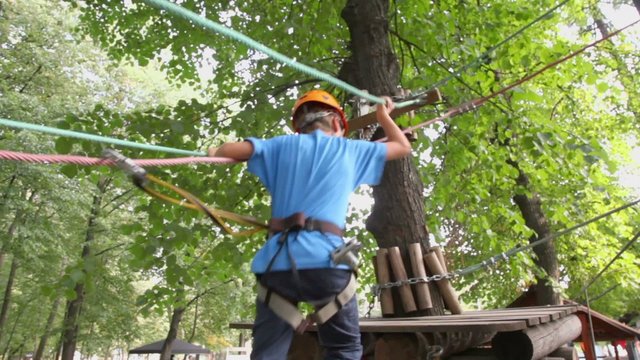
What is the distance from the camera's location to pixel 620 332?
9.87 metres

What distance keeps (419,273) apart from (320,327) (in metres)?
2.26

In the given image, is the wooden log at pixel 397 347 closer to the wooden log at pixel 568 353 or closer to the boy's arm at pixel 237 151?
the boy's arm at pixel 237 151

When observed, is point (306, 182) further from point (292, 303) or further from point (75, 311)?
point (75, 311)

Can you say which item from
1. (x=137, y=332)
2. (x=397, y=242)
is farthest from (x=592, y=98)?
(x=137, y=332)

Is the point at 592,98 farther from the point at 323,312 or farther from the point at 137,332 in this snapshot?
the point at 137,332

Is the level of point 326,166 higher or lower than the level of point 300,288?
higher

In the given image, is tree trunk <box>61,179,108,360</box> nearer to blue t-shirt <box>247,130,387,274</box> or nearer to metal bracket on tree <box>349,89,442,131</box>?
metal bracket on tree <box>349,89,442,131</box>

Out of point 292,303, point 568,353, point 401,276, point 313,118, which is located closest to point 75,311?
point 401,276

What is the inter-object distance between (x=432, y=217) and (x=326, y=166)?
4.82 meters

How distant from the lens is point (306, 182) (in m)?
2.36

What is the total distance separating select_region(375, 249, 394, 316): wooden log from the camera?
4.48 meters

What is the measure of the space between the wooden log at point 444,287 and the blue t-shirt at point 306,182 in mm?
2248

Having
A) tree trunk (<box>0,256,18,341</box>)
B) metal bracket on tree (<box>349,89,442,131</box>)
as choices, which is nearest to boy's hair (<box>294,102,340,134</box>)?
metal bracket on tree (<box>349,89,442,131</box>)

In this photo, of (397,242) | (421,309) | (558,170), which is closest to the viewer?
(421,309)
